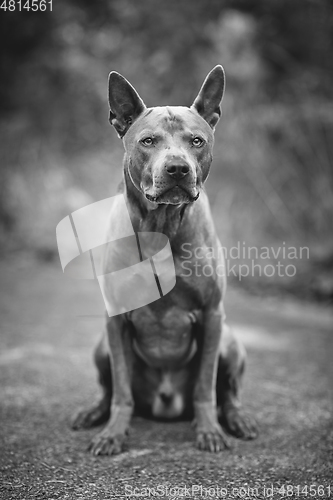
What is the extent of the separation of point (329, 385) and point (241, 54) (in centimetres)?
579

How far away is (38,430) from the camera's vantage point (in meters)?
2.55

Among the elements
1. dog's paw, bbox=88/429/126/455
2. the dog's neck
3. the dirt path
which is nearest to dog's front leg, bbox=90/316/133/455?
dog's paw, bbox=88/429/126/455

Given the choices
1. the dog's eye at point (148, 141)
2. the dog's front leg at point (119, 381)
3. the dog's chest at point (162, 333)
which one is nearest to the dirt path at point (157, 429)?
the dog's front leg at point (119, 381)

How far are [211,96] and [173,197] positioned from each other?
2.05 feet

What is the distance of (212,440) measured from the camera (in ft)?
7.85

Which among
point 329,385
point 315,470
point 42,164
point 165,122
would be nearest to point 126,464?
point 315,470

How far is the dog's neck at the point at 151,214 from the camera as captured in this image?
Answer: 7.43 ft

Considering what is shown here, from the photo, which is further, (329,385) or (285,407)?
(329,385)

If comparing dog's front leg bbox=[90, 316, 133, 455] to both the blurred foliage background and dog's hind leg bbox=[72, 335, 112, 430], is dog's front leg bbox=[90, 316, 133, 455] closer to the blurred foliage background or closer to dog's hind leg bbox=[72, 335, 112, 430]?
dog's hind leg bbox=[72, 335, 112, 430]

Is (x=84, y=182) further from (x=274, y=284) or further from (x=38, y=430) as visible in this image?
(x=38, y=430)

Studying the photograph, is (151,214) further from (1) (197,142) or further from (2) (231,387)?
(2) (231,387)

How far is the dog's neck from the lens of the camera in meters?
2.27

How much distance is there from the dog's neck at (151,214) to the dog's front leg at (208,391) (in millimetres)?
471

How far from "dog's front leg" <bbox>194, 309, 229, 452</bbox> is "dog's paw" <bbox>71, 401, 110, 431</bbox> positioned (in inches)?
20.7
